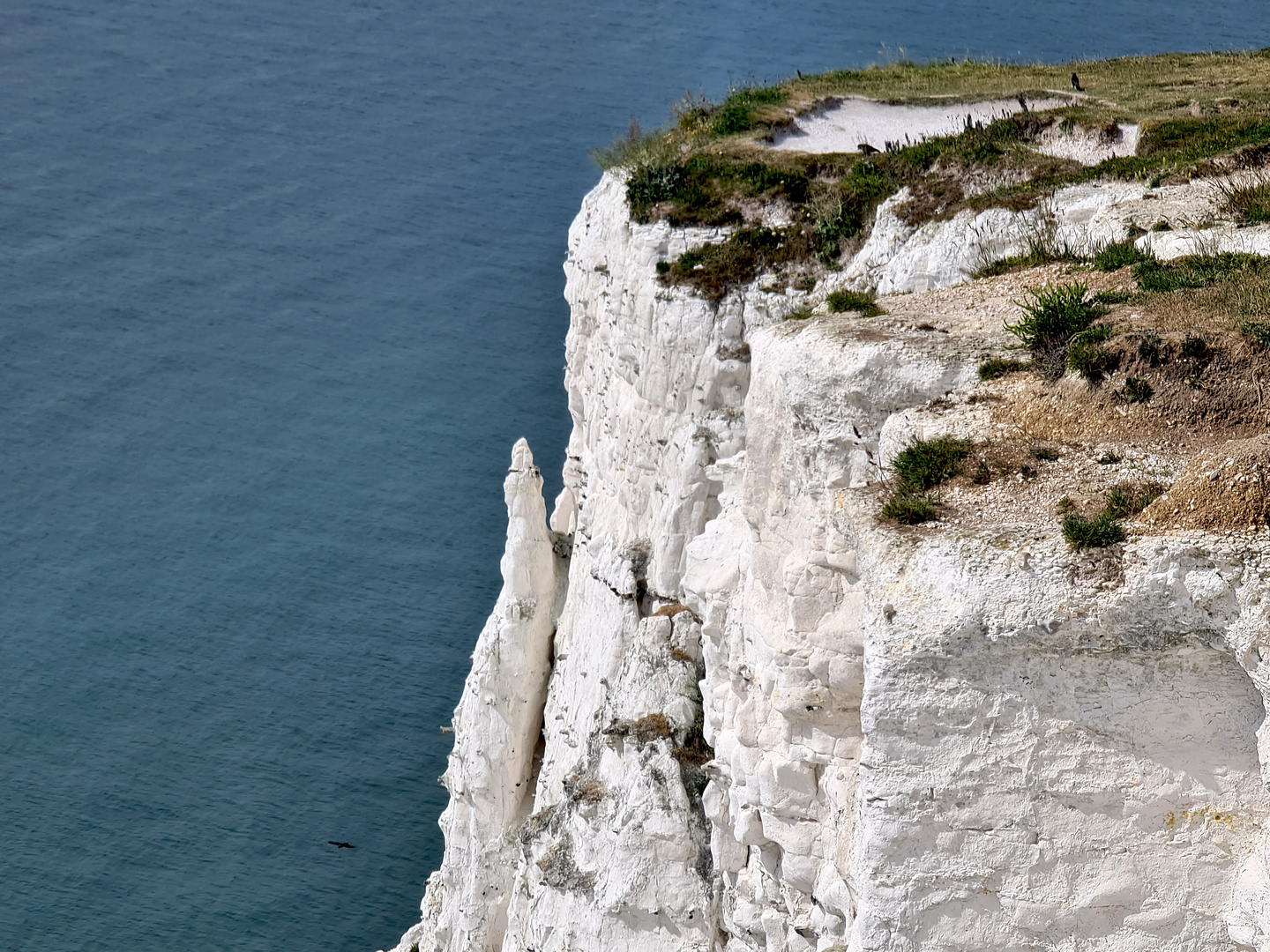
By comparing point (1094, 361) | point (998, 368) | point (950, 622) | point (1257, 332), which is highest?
point (1257, 332)

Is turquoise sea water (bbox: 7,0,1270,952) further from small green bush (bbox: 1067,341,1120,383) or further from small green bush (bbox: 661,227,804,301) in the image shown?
small green bush (bbox: 1067,341,1120,383)

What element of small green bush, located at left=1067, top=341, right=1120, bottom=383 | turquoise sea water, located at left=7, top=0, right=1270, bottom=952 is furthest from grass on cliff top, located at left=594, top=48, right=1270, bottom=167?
turquoise sea water, located at left=7, top=0, right=1270, bottom=952

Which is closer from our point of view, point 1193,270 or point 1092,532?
point 1092,532

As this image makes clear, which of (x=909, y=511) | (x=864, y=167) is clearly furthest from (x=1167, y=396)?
(x=864, y=167)

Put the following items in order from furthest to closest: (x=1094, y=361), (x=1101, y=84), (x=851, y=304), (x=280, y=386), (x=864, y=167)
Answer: (x=280, y=386)
(x=1101, y=84)
(x=864, y=167)
(x=851, y=304)
(x=1094, y=361)

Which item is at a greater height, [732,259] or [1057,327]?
[1057,327]

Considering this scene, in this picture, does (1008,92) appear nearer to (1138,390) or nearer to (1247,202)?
(1247,202)
